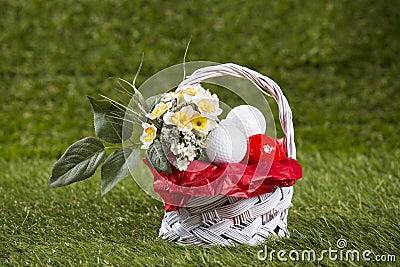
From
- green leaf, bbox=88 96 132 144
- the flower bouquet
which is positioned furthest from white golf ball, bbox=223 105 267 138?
green leaf, bbox=88 96 132 144

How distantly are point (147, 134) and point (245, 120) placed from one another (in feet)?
1.06

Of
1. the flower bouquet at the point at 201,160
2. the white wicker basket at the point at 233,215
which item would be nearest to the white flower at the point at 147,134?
the flower bouquet at the point at 201,160

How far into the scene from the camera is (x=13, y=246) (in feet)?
6.31

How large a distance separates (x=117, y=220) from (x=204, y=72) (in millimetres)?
673

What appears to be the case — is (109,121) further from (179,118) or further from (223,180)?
(223,180)

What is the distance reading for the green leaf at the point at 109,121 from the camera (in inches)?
73.1

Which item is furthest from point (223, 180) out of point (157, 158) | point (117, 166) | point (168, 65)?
point (168, 65)

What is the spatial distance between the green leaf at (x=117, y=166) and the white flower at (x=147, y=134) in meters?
0.07

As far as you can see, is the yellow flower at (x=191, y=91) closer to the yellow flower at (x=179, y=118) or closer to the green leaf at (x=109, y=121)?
the yellow flower at (x=179, y=118)

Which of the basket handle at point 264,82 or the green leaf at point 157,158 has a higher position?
the basket handle at point 264,82

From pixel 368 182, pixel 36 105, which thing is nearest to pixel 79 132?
pixel 36 105

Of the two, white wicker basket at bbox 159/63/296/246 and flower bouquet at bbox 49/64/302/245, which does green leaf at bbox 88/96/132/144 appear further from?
white wicker basket at bbox 159/63/296/246

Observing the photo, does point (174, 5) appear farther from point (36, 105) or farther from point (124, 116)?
point (124, 116)

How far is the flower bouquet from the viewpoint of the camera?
174 cm
